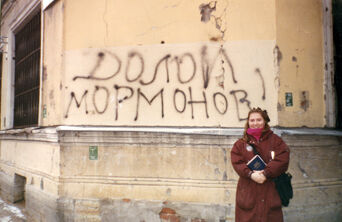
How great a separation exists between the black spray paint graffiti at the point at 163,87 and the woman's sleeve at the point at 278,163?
1.34 m

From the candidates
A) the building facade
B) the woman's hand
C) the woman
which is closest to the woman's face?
the woman

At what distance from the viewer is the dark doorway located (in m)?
4.60

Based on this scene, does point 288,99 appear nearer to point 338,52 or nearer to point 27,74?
point 338,52

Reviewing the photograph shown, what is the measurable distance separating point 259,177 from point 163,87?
2.09 meters

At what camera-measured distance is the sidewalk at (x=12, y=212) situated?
213 inches

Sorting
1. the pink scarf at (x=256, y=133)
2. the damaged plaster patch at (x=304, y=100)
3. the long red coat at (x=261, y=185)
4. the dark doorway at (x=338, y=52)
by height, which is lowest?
Answer: the long red coat at (x=261, y=185)

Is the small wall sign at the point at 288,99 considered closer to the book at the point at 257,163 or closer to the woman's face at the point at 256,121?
the woman's face at the point at 256,121

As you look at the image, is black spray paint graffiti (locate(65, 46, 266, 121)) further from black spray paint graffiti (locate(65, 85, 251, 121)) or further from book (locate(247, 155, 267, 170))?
book (locate(247, 155, 267, 170))

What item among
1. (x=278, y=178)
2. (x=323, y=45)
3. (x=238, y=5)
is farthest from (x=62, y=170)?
(x=323, y=45)

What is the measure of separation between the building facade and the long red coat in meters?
1.15

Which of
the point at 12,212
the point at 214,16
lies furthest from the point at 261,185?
the point at 12,212

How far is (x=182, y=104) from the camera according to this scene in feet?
14.3

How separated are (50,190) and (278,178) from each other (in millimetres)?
3393

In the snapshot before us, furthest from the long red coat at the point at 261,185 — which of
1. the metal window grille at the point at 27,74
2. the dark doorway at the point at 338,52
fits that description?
the metal window grille at the point at 27,74
